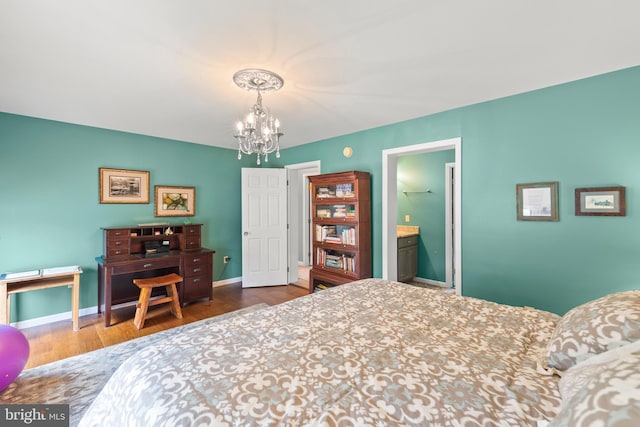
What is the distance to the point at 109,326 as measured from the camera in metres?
3.11

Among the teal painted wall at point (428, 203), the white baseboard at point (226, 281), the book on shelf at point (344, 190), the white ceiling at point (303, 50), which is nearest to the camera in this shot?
the white ceiling at point (303, 50)

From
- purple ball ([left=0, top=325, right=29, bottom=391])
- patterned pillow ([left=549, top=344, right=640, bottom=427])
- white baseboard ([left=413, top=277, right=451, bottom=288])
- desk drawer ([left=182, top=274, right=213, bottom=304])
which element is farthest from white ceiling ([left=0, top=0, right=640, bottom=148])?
white baseboard ([left=413, top=277, right=451, bottom=288])

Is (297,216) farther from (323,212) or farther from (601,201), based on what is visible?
(601,201)

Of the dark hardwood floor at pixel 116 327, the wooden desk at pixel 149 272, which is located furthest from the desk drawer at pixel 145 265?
the dark hardwood floor at pixel 116 327

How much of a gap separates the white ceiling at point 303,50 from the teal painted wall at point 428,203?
1.78 m

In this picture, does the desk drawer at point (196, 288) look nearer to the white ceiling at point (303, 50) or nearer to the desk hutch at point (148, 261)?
the desk hutch at point (148, 261)

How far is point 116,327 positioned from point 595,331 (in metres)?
4.03

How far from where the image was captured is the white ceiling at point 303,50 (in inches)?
59.2

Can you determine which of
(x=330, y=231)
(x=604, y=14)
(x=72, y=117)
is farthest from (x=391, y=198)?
(x=72, y=117)

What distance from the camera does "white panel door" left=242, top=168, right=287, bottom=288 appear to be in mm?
4609

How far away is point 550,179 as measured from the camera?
96.0 inches

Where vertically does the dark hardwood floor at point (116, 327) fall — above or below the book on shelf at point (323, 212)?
below

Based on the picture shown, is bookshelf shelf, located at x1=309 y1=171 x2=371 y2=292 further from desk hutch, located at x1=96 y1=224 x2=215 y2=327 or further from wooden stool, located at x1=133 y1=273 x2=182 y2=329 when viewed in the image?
wooden stool, located at x1=133 y1=273 x2=182 y2=329

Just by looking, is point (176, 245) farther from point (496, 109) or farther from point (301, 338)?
point (496, 109)
